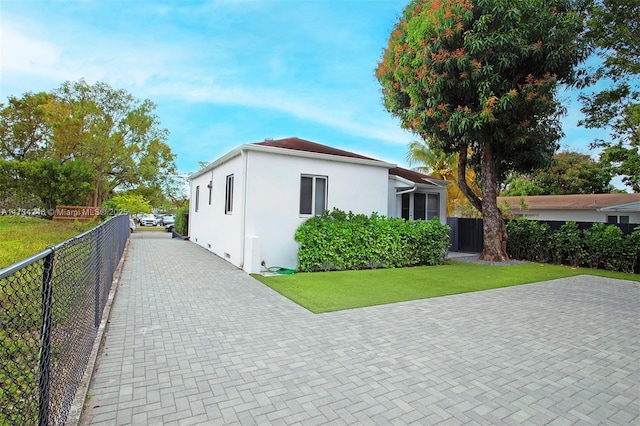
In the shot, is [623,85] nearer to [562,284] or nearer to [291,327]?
[562,284]

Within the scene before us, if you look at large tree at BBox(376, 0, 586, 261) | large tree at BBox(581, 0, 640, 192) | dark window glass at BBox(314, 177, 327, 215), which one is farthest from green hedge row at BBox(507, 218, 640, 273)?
dark window glass at BBox(314, 177, 327, 215)

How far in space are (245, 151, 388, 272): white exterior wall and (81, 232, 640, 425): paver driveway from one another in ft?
9.08

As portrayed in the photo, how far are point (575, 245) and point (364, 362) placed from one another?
1159cm

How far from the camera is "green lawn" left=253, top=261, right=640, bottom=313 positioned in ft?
21.0

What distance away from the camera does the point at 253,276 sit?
27.5 ft

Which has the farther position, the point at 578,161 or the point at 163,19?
the point at 578,161

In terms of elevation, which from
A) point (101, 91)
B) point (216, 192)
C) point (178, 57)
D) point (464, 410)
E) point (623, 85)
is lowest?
point (464, 410)

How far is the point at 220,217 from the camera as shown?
11.7 metres

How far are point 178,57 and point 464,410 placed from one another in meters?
14.1

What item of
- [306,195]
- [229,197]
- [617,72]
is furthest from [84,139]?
[617,72]

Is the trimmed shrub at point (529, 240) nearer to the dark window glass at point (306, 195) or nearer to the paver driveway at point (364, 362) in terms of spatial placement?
the paver driveway at point (364, 362)

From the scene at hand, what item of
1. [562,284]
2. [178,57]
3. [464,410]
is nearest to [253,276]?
[464,410]

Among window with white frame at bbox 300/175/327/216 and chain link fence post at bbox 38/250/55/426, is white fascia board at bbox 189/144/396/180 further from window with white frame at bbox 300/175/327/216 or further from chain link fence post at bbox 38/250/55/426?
chain link fence post at bbox 38/250/55/426

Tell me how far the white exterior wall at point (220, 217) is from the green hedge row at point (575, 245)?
10.7m
